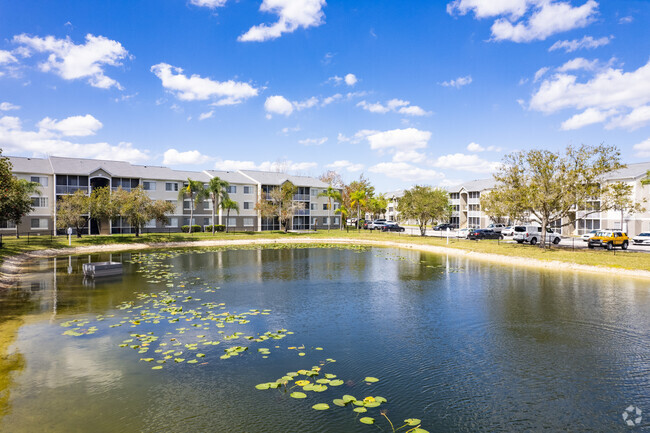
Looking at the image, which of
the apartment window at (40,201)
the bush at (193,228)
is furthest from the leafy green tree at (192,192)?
the apartment window at (40,201)

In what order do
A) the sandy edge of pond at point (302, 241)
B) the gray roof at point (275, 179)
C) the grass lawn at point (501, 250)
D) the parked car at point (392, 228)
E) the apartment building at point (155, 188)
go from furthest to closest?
the parked car at point (392, 228), the gray roof at point (275, 179), the apartment building at point (155, 188), the grass lawn at point (501, 250), the sandy edge of pond at point (302, 241)

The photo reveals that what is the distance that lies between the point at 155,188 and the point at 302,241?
27778mm

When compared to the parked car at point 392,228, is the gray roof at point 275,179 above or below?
above

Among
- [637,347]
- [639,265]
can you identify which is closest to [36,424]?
[637,347]

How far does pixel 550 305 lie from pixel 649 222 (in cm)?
5645

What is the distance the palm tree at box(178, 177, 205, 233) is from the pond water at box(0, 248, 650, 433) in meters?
41.4

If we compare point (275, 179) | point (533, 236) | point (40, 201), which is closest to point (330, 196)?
point (275, 179)

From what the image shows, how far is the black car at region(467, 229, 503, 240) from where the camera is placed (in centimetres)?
5772

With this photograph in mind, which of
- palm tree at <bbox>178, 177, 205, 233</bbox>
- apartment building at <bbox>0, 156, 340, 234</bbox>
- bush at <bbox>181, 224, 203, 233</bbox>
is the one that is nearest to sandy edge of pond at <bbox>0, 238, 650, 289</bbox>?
palm tree at <bbox>178, 177, 205, 233</bbox>

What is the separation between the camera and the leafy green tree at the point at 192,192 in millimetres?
63625

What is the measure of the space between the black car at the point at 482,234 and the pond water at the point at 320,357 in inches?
1376

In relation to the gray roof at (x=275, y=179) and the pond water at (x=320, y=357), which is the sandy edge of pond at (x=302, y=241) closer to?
the pond water at (x=320, y=357)

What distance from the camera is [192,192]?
65062 mm

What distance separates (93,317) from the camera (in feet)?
52.6
